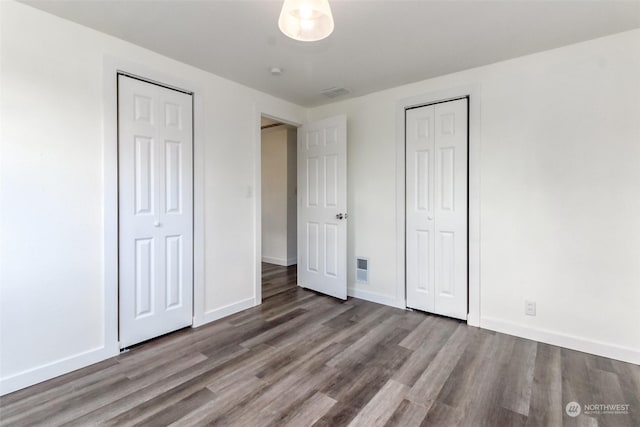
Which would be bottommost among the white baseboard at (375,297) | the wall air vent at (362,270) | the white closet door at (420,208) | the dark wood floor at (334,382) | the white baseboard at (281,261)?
the dark wood floor at (334,382)

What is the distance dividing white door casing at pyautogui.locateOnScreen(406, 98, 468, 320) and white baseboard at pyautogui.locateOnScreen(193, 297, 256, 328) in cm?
175

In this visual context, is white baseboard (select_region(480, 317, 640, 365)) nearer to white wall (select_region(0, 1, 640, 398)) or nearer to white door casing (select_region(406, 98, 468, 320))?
white wall (select_region(0, 1, 640, 398))

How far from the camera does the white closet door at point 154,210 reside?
2.38 metres

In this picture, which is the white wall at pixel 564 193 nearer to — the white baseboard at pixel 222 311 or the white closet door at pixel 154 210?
the white baseboard at pixel 222 311

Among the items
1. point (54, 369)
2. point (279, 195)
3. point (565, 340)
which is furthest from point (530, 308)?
point (279, 195)

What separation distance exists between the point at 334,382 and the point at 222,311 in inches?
60.1

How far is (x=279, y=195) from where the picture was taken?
5.62 m

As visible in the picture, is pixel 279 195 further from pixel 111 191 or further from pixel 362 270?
pixel 111 191

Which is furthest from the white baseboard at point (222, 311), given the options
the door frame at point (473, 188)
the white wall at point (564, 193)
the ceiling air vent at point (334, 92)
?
the ceiling air vent at point (334, 92)

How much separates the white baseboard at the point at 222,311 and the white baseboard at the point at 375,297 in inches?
47.4

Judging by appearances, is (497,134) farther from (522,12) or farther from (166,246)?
(166,246)

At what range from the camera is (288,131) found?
215 inches

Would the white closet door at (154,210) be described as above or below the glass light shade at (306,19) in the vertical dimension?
below

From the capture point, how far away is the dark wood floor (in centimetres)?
167
